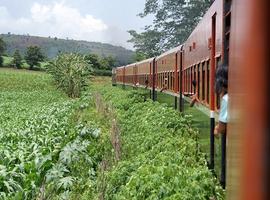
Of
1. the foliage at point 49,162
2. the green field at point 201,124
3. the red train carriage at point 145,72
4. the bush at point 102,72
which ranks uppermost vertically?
the red train carriage at point 145,72

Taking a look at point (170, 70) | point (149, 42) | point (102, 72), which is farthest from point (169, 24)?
point (170, 70)

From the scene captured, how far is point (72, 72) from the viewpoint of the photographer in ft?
124

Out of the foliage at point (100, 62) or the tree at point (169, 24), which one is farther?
the foliage at point (100, 62)

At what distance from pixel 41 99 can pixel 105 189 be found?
28.8 m

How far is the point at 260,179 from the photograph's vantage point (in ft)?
2.88

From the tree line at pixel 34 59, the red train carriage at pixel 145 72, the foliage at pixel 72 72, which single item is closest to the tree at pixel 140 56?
the tree line at pixel 34 59

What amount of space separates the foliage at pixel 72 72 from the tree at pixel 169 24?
16.2 m

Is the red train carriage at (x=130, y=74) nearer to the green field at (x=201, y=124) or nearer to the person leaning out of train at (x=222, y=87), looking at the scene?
the green field at (x=201, y=124)

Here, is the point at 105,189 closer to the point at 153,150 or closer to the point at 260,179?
the point at 153,150

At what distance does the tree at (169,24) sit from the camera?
51.8 metres

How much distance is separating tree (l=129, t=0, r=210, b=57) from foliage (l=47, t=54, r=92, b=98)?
16.2 metres

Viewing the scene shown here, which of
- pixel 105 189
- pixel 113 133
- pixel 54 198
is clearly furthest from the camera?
pixel 113 133

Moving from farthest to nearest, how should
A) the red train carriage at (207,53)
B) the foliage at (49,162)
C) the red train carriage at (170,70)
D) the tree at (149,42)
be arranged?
1. the tree at (149,42)
2. the red train carriage at (170,70)
3. the foliage at (49,162)
4. the red train carriage at (207,53)

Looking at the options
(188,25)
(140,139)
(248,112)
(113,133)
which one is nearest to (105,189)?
(140,139)
